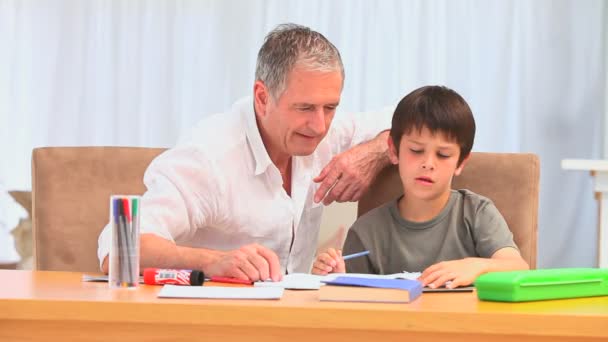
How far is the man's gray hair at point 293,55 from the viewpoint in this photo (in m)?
1.95

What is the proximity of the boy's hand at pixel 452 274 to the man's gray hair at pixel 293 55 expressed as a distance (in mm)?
572

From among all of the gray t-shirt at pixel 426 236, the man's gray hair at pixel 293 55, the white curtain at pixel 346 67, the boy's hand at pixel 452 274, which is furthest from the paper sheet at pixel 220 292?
the white curtain at pixel 346 67

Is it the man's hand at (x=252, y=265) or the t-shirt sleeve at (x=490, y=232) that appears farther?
the t-shirt sleeve at (x=490, y=232)

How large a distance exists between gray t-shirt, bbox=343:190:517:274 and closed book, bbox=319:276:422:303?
0.56 m

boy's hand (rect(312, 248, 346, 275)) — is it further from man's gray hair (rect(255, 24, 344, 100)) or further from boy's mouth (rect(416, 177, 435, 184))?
man's gray hair (rect(255, 24, 344, 100))

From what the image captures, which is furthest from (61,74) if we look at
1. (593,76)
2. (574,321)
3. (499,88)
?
(574,321)

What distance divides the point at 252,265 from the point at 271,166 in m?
0.59

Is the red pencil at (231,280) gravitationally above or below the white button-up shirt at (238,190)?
below

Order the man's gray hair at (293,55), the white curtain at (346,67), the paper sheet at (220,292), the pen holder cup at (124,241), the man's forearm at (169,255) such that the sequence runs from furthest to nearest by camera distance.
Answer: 1. the white curtain at (346,67)
2. the man's gray hair at (293,55)
3. the man's forearm at (169,255)
4. the pen holder cup at (124,241)
5. the paper sheet at (220,292)

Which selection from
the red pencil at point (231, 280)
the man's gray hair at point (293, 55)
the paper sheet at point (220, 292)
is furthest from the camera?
the man's gray hair at point (293, 55)

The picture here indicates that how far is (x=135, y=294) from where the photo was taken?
130 cm

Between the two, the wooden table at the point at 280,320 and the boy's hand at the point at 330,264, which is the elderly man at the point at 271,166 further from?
the wooden table at the point at 280,320

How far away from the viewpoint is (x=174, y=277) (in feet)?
4.75

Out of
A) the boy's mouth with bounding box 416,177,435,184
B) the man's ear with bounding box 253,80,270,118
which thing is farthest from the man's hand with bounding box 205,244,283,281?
the man's ear with bounding box 253,80,270,118
